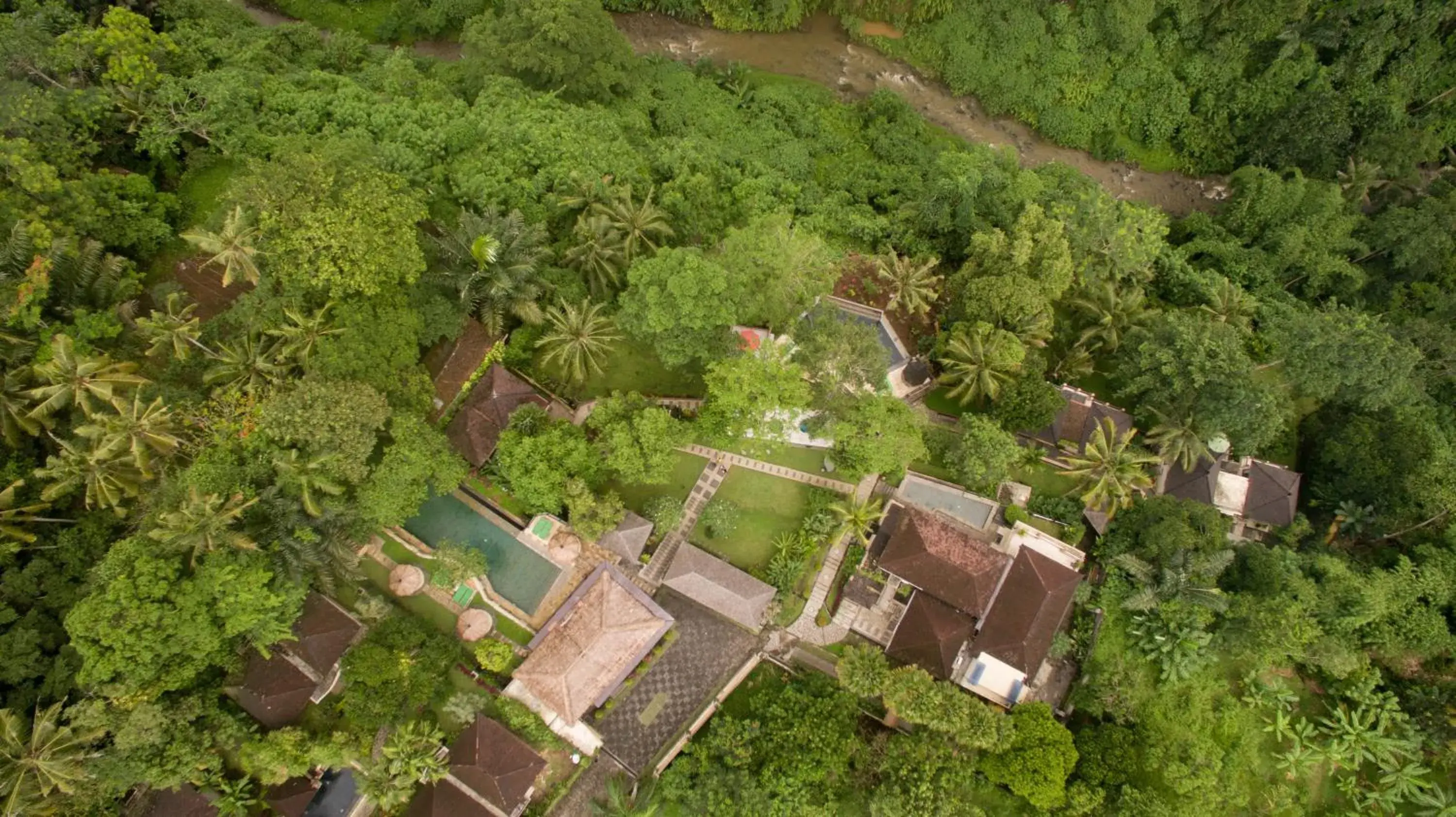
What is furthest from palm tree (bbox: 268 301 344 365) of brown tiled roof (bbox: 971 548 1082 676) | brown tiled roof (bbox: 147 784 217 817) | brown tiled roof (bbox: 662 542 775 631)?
brown tiled roof (bbox: 971 548 1082 676)

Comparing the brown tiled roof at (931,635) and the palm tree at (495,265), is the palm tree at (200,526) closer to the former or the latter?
the palm tree at (495,265)

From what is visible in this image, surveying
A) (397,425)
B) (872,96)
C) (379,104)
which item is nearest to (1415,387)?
(872,96)

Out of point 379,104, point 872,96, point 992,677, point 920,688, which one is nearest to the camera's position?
point 920,688

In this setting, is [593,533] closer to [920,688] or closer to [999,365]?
[920,688]

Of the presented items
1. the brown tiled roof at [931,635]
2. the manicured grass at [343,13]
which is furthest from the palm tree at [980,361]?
the manicured grass at [343,13]

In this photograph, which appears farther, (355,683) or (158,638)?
(355,683)

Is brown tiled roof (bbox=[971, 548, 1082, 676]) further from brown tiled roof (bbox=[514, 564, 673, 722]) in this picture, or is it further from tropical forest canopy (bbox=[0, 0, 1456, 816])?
brown tiled roof (bbox=[514, 564, 673, 722])

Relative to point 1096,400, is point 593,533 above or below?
below
